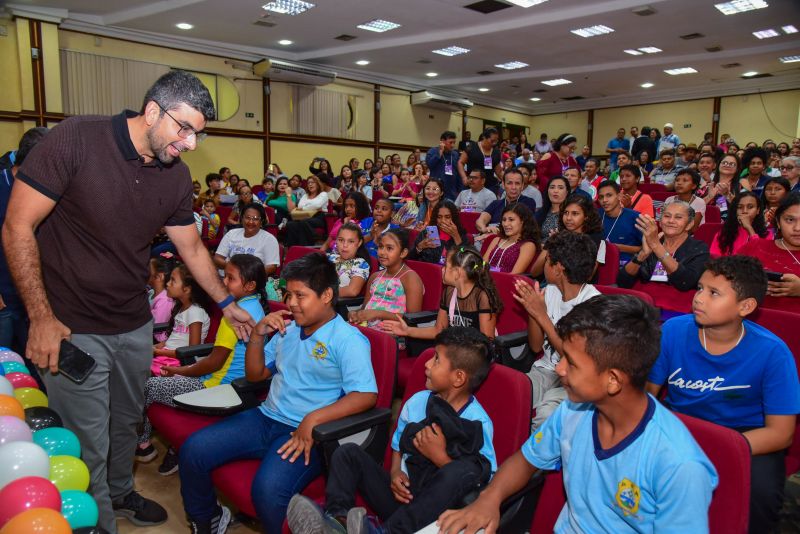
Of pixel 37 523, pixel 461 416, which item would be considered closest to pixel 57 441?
pixel 37 523

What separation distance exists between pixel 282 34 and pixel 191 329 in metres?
8.15

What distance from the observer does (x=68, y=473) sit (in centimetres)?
139

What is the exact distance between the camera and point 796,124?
12.6 metres

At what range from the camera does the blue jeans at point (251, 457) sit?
5.26ft

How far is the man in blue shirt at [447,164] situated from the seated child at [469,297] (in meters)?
3.56

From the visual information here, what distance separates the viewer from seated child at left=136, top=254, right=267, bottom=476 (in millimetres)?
2283

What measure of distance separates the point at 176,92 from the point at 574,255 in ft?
5.33

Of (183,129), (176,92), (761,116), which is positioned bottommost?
(183,129)

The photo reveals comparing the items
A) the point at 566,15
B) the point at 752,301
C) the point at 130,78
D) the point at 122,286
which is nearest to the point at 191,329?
the point at 122,286

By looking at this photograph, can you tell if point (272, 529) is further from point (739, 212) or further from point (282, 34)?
point (282, 34)

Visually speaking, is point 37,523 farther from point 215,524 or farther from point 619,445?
point 619,445

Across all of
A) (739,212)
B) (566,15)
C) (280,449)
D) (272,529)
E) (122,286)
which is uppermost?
(566,15)

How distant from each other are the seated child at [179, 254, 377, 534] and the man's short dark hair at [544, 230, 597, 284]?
96cm

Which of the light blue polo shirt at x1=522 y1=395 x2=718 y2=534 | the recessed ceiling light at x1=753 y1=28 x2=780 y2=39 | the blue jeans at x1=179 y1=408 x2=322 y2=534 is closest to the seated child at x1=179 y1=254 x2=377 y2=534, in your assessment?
the blue jeans at x1=179 y1=408 x2=322 y2=534
